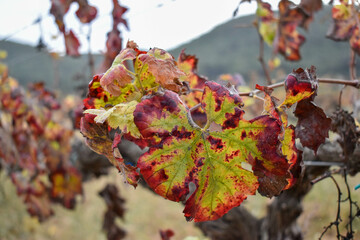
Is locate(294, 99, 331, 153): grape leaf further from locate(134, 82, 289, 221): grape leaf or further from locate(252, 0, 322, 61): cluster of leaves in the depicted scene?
locate(252, 0, 322, 61): cluster of leaves

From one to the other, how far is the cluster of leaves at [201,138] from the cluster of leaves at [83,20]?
86 cm

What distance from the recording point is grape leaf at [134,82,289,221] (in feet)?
1.30

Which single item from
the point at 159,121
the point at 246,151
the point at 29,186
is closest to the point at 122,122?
the point at 159,121

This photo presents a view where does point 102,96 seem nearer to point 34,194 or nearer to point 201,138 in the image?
point 201,138

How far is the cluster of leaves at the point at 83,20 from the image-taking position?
1.18 meters

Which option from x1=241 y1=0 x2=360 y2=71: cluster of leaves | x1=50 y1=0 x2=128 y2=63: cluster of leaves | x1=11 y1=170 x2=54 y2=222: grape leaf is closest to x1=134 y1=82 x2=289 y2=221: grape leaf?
x1=241 y1=0 x2=360 y2=71: cluster of leaves

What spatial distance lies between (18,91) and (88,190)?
329 cm

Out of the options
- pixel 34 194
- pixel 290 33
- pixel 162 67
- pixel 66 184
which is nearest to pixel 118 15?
pixel 290 33

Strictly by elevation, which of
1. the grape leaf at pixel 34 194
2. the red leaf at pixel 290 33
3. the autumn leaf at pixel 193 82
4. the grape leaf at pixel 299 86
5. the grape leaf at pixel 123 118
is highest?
the grape leaf at pixel 299 86

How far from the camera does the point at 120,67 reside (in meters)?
0.45

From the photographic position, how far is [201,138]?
16.3 inches

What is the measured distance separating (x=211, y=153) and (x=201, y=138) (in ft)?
0.08

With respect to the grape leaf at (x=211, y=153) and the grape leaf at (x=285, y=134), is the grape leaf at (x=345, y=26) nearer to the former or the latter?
the grape leaf at (x=285, y=134)

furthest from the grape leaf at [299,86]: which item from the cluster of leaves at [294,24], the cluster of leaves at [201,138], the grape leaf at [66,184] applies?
the grape leaf at [66,184]
